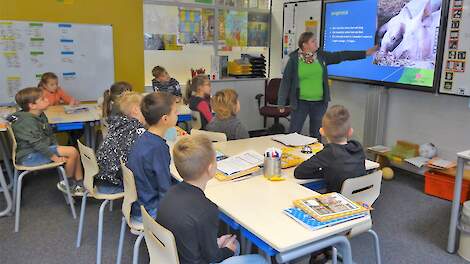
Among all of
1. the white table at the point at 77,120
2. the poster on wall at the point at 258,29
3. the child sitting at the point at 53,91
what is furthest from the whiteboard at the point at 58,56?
the poster on wall at the point at 258,29

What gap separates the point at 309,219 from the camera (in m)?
1.67

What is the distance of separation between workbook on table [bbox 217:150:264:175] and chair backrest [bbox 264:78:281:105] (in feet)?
11.7

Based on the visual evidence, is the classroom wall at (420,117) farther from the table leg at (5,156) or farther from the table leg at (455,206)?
the table leg at (5,156)

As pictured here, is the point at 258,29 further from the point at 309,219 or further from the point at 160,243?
the point at 160,243

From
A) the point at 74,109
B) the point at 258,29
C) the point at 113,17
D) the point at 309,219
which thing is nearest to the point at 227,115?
the point at 309,219

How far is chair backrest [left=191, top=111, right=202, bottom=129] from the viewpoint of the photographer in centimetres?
393

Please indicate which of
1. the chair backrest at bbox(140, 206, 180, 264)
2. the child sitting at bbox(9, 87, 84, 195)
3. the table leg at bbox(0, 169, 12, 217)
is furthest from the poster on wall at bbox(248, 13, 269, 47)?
the chair backrest at bbox(140, 206, 180, 264)

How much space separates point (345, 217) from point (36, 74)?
4424 millimetres

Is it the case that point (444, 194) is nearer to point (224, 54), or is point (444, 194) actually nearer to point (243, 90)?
point (243, 90)

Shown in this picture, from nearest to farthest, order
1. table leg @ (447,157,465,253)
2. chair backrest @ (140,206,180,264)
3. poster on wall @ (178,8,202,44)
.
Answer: chair backrest @ (140,206,180,264) < table leg @ (447,157,465,253) < poster on wall @ (178,8,202,44)

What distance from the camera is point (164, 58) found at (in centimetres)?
576

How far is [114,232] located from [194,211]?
6.25 feet

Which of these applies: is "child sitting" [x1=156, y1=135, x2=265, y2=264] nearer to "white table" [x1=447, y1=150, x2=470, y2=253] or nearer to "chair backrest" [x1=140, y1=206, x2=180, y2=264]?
"chair backrest" [x1=140, y1=206, x2=180, y2=264]

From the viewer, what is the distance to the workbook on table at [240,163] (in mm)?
2270
